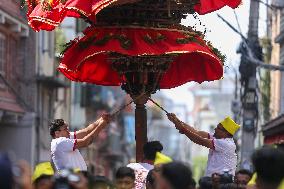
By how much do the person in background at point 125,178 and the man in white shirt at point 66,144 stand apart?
724 millimetres

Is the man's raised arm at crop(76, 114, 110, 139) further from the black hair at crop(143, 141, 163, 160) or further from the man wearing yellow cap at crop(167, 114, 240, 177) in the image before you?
the man wearing yellow cap at crop(167, 114, 240, 177)

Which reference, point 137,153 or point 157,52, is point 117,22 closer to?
point 157,52

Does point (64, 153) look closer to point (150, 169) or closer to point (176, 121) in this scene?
point (150, 169)

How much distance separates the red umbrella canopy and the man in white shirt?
48.8 inches

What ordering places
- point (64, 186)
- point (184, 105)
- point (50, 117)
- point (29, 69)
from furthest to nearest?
point (184, 105) < point (50, 117) < point (29, 69) < point (64, 186)

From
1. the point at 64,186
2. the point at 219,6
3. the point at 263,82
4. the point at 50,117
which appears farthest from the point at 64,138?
the point at 263,82

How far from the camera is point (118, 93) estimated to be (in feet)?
228

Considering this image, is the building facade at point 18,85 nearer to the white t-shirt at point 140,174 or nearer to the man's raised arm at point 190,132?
the man's raised arm at point 190,132

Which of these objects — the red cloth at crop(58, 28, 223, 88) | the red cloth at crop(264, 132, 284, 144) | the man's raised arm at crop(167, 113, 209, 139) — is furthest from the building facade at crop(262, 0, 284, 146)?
the man's raised arm at crop(167, 113, 209, 139)

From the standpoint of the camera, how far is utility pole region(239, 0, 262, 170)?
25.8 meters

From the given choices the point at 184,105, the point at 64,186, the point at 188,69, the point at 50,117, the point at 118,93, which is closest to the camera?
the point at 64,186

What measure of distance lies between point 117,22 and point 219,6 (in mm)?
1226

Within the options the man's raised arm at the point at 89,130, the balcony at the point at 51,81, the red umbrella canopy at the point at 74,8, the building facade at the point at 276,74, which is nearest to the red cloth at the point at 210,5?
the red umbrella canopy at the point at 74,8

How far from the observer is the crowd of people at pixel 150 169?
780 centimetres
